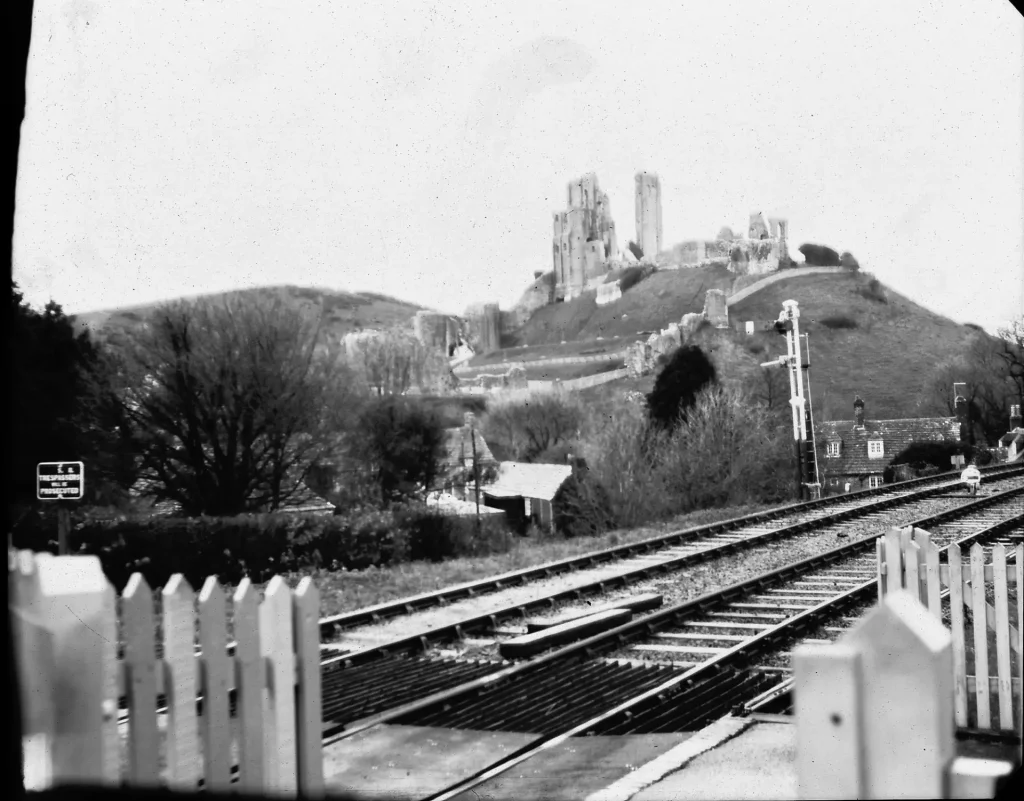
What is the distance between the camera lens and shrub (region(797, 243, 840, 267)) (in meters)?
5.62

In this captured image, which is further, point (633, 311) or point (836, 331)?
point (633, 311)

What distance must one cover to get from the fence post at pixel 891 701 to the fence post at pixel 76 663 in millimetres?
1353

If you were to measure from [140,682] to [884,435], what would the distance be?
5.68 meters

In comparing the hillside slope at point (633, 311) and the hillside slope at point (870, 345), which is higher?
the hillside slope at point (633, 311)

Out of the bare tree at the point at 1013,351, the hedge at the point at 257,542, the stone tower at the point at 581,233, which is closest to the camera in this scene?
the bare tree at the point at 1013,351

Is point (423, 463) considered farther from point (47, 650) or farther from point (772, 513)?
point (47, 650)

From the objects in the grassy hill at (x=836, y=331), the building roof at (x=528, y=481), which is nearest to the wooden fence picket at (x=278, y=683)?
the grassy hill at (x=836, y=331)

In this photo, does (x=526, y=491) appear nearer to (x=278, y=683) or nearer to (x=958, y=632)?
(x=958, y=632)

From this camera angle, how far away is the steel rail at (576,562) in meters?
A: 7.47

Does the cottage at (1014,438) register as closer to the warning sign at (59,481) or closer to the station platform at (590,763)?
the station platform at (590,763)

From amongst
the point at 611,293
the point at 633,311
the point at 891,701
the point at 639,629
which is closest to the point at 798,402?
the point at 639,629

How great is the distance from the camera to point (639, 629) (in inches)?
275

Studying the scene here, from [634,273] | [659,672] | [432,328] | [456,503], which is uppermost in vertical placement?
[634,273]

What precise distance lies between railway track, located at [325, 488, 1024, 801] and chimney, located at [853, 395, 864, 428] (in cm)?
134
